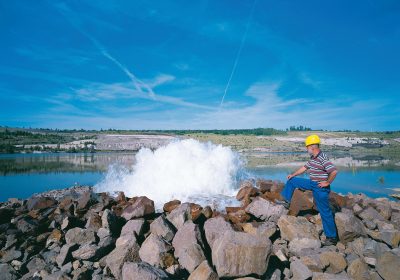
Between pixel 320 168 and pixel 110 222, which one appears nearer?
pixel 320 168

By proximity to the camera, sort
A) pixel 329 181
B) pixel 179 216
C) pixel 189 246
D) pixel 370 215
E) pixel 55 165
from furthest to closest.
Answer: pixel 55 165
pixel 370 215
pixel 179 216
pixel 329 181
pixel 189 246

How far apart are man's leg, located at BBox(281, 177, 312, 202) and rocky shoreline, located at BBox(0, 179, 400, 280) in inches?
10.1

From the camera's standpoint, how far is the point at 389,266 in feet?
18.4

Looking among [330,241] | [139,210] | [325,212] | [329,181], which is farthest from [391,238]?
[139,210]

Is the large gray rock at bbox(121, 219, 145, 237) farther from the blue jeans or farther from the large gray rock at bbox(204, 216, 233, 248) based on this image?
the blue jeans

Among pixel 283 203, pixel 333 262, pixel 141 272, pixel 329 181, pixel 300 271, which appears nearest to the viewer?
pixel 141 272

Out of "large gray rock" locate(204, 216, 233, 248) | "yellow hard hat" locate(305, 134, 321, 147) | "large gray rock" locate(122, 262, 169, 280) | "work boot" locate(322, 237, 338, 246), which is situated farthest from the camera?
"yellow hard hat" locate(305, 134, 321, 147)

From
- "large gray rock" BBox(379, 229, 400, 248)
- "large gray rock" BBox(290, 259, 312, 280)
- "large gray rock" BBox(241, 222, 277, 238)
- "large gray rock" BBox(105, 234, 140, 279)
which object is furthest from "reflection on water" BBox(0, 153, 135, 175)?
"large gray rock" BBox(290, 259, 312, 280)

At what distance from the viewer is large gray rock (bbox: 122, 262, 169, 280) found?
502 centimetres

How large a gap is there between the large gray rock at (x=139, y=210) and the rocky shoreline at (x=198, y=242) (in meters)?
0.03

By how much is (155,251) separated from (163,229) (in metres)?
0.84

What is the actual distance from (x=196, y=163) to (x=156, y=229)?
6107 mm

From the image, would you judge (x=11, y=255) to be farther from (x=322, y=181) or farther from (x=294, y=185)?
(x=322, y=181)

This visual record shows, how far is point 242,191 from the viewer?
993cm
